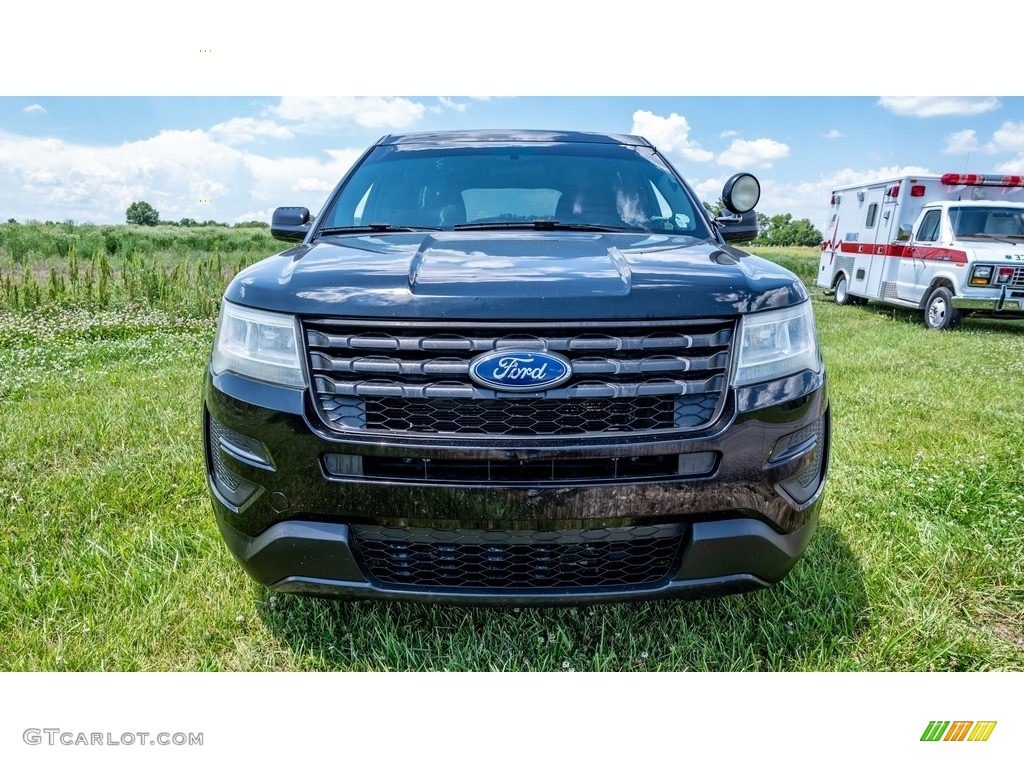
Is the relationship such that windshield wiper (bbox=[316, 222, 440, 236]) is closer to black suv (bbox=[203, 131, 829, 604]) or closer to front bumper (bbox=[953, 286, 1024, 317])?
black suv (bbox=[203, 131, 829, 604])

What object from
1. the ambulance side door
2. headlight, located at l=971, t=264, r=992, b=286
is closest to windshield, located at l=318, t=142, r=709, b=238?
headlight, located at l=971, t=264, r=992, b=286

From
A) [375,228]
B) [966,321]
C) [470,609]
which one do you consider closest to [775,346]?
[470,609]

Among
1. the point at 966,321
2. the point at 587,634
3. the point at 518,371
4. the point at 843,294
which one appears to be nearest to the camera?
the point at 518,371

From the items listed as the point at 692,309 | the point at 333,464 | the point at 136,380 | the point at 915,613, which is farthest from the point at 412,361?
the point at 136,380

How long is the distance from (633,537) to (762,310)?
2.40 feet

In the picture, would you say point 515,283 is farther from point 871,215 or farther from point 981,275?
point 871,215

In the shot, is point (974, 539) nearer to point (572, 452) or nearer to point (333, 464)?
point (572, 452)

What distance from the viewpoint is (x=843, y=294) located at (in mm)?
14711

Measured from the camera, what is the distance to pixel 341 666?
2.16 meters

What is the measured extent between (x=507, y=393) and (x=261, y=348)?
73 cm

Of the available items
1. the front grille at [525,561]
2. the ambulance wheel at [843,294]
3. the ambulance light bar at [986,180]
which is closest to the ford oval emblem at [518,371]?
the front grille at [525,561]

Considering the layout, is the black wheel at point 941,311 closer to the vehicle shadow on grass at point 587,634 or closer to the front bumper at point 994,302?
the front bumper at point 994,302

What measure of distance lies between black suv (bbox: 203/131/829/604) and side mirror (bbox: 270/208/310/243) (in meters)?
1.07

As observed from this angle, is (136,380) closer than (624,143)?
No
